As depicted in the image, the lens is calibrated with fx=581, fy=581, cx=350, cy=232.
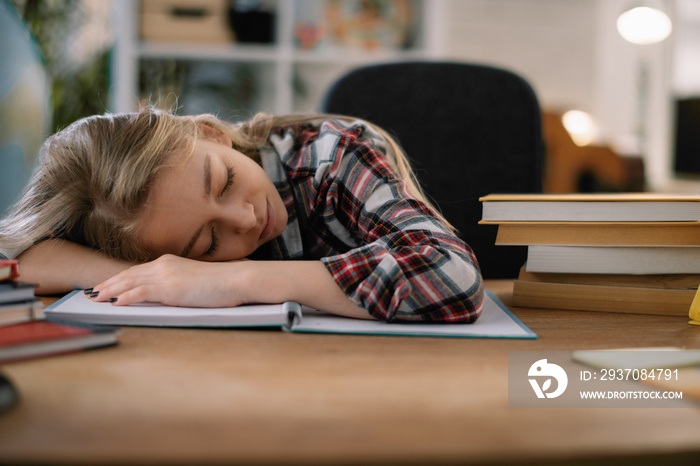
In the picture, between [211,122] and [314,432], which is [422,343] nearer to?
[314,432]

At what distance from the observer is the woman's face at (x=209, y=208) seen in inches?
28.4

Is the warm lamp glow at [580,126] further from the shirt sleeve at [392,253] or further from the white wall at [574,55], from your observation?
the shirt sleeve at [392,253]

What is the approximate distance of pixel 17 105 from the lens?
1.16m

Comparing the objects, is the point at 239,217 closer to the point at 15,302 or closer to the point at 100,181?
the point at 100,181

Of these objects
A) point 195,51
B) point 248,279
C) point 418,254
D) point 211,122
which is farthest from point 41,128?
point 195,51

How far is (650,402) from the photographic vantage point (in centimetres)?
37

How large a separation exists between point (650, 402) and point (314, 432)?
22 cm

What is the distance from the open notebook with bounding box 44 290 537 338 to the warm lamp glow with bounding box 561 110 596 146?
324 centimetres

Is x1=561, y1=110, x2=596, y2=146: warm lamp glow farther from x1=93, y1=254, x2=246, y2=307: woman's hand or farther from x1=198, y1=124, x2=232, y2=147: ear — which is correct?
x1=93, y1=254, x2=246, y2=307: woman's hand

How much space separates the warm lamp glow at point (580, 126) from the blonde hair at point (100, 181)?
10.00 feet

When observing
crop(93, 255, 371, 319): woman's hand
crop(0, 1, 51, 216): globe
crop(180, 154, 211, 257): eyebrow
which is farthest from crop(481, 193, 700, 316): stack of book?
crop(0, 1, 51, 216): globe

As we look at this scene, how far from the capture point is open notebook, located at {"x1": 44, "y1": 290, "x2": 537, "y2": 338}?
22.3 inches

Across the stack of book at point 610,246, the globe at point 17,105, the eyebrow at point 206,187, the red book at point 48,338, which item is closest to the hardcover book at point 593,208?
the stack of book at point 610,246

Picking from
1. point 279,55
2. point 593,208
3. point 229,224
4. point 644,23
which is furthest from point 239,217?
point 644,23
